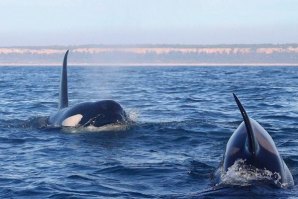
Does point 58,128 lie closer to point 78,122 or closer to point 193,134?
point 78,122

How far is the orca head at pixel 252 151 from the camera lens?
414 inches

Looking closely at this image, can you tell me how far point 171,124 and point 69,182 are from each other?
8452 millimetres

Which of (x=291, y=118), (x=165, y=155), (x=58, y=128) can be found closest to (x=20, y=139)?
(x=58, y=128)

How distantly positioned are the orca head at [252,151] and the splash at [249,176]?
2.7 inches

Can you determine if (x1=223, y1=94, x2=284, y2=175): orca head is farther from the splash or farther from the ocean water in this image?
the ocean water

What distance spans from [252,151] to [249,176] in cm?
43

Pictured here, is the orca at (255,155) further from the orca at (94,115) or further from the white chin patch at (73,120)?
the white chin patch at (73,120)

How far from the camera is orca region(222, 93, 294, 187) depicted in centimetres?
1052

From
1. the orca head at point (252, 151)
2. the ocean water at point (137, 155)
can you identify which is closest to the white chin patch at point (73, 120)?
the ocean water at point (137, 155)

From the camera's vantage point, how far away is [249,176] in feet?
34.7

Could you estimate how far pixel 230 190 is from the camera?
10.3 meters

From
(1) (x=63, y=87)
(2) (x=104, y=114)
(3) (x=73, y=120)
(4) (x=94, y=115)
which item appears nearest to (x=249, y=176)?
(2) (x=104, y=114)

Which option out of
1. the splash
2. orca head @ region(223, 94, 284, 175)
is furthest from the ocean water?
orca head @ region(223, 94, 284, 175)

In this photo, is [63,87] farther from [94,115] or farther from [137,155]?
[137,155]
